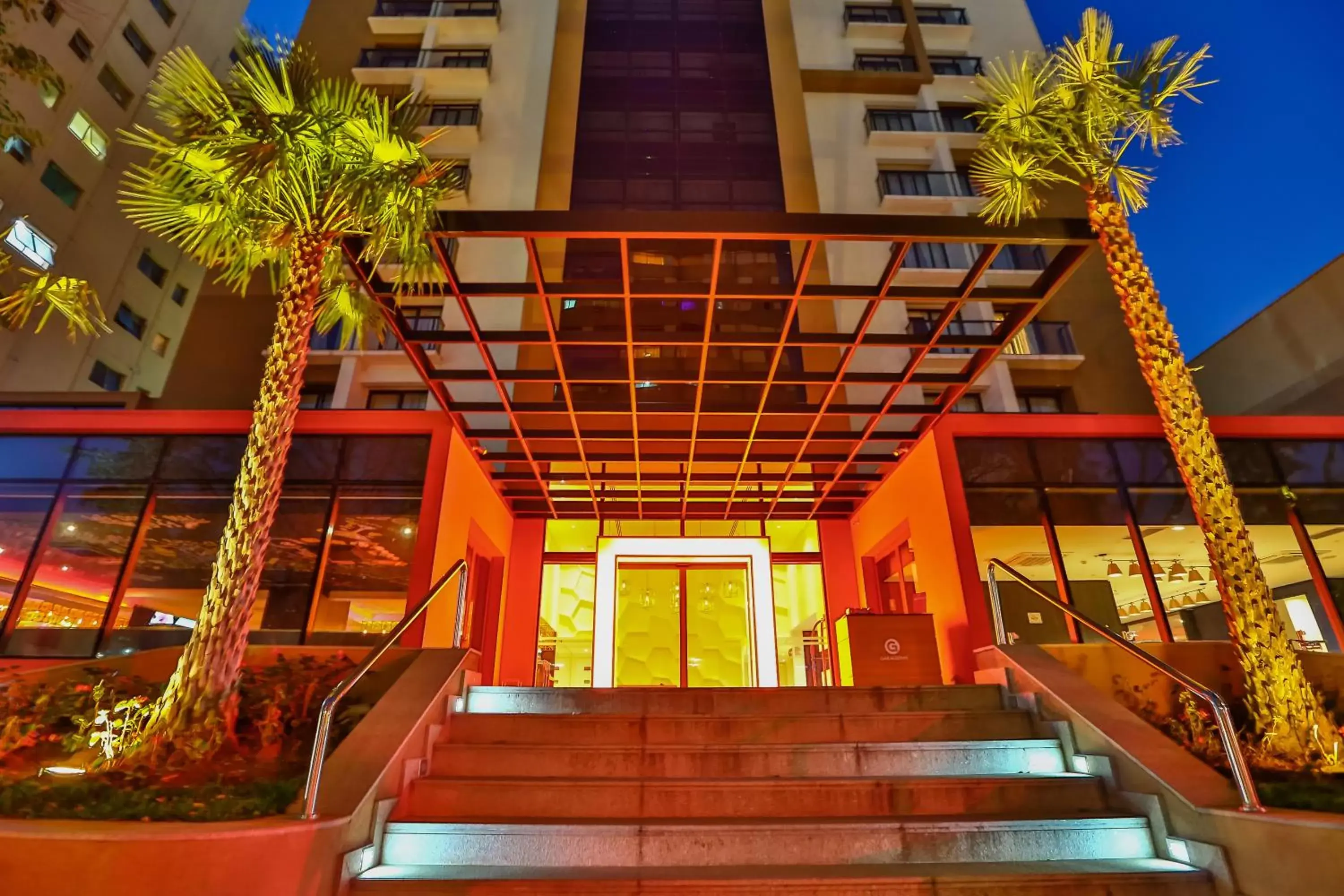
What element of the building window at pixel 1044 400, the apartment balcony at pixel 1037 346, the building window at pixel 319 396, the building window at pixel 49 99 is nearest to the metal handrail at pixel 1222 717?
the apartment balcony at pixel 1037 346

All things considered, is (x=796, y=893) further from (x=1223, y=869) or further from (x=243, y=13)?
(x=243, y=13)

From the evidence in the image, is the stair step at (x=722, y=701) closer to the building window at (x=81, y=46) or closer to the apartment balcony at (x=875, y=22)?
the apartment balcony at (x=875, y=22)

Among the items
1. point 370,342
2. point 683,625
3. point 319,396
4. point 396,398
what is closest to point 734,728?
point 683,625

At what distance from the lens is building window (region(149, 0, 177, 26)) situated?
24123mm

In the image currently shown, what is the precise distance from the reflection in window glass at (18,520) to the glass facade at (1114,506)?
13.9 meters

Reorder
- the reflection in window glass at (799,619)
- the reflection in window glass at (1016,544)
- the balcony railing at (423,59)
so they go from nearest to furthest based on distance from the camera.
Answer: the reflection in window glass at (1016,544) < the reflection in window glass at (799,619) < the balcony railing at (423,59)

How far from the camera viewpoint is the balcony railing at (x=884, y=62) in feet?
59.9

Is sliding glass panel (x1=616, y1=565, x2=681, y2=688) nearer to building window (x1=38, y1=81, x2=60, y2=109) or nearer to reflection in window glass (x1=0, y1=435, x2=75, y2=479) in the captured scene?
reflection in window glass (x1=0, y1=435, x2=75, y2=479)

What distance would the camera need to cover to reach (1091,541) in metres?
10.2

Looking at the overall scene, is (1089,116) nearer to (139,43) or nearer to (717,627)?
(717,627)

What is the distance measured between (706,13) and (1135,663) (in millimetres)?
22393

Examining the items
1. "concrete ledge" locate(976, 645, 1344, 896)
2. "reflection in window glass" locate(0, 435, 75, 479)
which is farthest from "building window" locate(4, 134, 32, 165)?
"concrete ledge" locate(976, 645, 1344, 896)

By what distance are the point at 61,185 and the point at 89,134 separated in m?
2.38

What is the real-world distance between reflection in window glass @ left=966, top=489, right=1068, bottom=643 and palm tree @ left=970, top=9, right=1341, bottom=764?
3.21 meters
